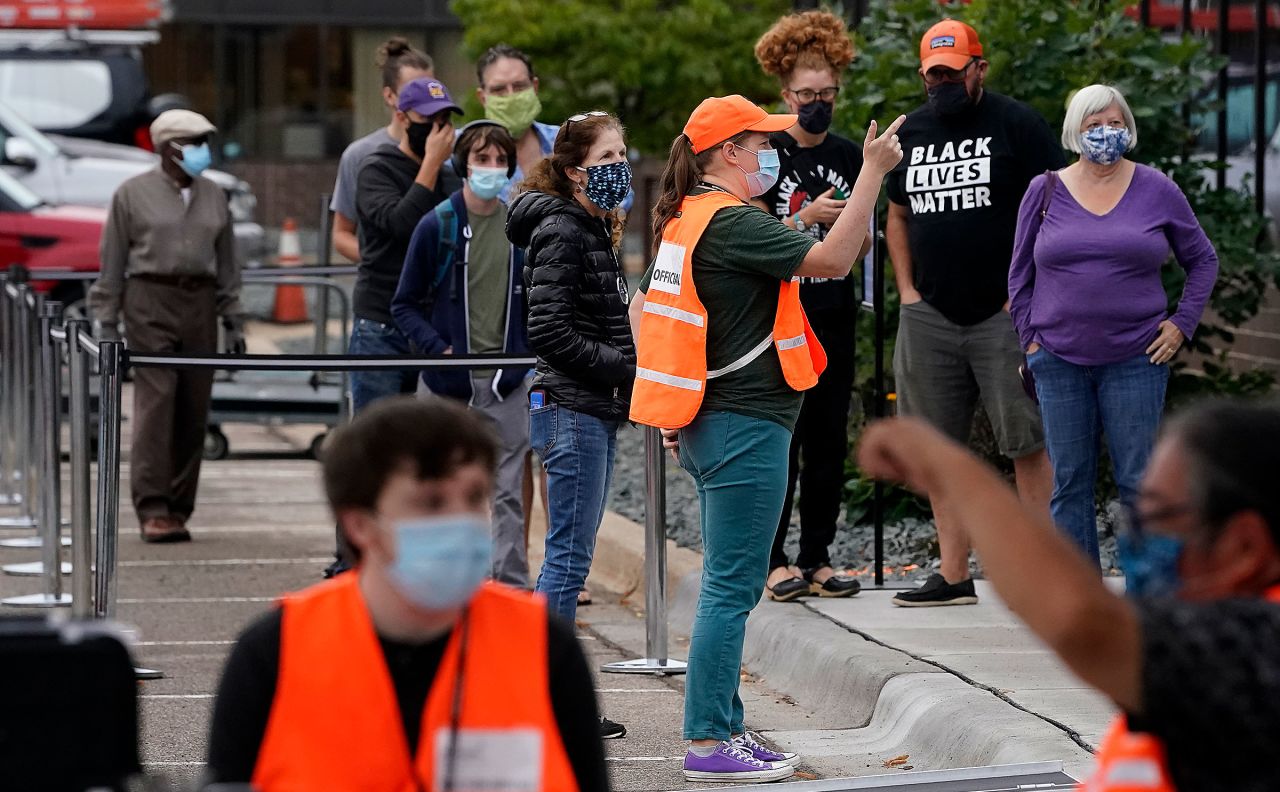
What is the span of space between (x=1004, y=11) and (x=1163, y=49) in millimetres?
701

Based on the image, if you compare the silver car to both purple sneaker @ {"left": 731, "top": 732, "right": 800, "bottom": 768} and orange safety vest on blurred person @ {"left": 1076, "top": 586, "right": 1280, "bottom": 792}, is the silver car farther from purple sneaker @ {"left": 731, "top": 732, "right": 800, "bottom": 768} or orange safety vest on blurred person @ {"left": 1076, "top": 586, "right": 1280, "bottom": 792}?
orange safety vest on blurred person @ {"left": 1076, "top": 586, "right": 1280, "bottom": 792}

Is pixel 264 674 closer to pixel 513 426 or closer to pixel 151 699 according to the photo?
pixel 151 699

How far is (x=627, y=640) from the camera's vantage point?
25.3 feet

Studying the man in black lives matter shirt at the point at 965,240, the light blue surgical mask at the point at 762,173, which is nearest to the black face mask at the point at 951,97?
the man in black lives matter shirt at the point at 965,240

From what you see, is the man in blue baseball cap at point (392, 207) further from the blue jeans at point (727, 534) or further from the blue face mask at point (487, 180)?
the blue jeans at point (727, 534)

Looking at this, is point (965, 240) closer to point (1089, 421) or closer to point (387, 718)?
point (1089, 421)

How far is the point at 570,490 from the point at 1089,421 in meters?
1.75

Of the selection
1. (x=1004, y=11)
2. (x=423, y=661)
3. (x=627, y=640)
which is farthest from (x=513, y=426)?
(x=423, y=661)

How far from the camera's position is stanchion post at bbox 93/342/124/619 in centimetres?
677

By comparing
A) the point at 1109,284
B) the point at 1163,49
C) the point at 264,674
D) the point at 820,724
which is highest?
the point at 1163,49

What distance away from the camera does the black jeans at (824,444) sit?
289 inches

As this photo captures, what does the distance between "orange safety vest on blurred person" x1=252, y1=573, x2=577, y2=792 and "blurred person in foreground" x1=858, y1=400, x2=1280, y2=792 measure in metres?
0.58

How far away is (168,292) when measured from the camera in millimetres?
9711

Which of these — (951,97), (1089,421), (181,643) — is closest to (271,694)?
(1089,421)
